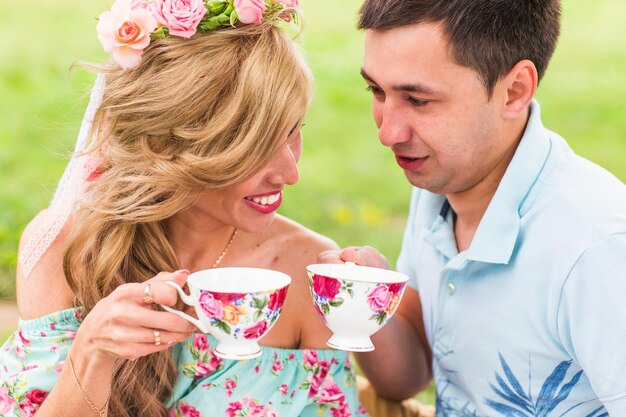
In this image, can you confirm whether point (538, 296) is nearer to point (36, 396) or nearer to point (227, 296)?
point (227, 296)

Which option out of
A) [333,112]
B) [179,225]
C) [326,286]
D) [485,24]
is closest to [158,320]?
[326,286]

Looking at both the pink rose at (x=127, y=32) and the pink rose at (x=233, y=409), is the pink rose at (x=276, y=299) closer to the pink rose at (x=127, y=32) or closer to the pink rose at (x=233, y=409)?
the pink rose at (x=233, y=409)

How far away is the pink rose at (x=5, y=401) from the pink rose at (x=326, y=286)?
0.92m

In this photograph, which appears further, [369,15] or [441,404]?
[441,404]

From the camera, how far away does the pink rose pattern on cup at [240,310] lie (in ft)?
6.10

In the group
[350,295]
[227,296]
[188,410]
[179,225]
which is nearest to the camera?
[227,296]

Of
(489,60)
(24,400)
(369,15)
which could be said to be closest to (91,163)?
(24,400)

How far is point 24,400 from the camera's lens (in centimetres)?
233

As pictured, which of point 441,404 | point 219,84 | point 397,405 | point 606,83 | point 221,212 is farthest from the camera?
point 606,83

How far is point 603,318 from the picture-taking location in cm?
212

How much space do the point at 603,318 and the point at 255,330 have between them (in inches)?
33.0

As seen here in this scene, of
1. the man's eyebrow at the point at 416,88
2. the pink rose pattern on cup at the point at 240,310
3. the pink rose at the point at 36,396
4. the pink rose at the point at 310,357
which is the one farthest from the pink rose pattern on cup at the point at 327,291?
the pink rose at the point at 36,396

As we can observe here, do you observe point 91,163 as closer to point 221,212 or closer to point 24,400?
point 221,212

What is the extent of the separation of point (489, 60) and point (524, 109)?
18 centimetres
